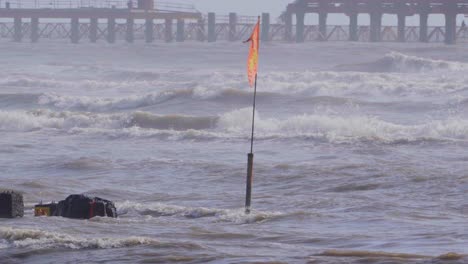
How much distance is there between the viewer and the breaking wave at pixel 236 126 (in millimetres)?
27594

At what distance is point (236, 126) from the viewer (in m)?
32.2

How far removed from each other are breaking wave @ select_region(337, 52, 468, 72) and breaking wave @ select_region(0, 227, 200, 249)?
39.3m

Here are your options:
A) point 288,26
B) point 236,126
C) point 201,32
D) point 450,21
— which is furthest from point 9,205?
point 201,32

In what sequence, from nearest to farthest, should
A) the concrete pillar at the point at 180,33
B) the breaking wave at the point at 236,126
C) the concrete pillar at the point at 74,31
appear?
the breaking wave at the point at 236,126 < the concrete pillar at the point at 180,33 < the concrete pillar at the point at 74,31

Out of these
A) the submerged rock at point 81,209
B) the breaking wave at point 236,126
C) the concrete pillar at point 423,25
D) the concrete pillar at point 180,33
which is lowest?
the breaking wave at point 236,126

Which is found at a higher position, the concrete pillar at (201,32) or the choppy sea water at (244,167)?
the concrete pillar at (201,32)

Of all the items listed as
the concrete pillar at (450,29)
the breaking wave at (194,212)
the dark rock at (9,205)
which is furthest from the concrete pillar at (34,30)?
the dark rock at (9,205)

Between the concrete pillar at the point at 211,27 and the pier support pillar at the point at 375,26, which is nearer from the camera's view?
the pier support pillar at the point at 375,26

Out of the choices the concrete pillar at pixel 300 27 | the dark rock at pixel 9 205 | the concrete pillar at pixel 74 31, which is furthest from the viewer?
the concrete pillar at pixel 74 31

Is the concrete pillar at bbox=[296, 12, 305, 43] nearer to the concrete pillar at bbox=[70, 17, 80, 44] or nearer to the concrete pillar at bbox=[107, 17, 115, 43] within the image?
the concrete pillar at bbox=[107, 17, 115, 43]

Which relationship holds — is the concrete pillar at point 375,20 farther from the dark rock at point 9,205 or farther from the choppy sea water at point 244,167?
the dark rock at point 9,205

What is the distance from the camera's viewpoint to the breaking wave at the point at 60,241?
13359 millimetres

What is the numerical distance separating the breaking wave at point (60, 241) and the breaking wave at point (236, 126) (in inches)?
522

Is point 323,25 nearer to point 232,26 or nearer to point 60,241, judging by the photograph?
point 232,26
